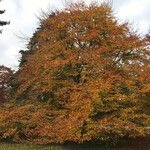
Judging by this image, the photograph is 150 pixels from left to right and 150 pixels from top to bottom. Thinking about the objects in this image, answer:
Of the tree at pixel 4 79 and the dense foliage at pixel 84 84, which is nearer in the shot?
the dense foliage at pixel 84 84

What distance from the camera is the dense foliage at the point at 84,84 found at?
28.0 meters

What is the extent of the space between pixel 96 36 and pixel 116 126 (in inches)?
279

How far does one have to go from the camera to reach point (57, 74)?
31.4 m

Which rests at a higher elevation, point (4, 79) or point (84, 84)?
point (4, 79)

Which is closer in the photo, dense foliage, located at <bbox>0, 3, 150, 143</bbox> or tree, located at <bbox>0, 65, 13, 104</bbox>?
dense foliage, located at <bbox>0, 3, 150, 143</bbox>

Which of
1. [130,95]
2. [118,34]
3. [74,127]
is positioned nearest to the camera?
[74,127]

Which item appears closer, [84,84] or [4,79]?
[84,84]

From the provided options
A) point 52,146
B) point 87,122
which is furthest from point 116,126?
point 52,146

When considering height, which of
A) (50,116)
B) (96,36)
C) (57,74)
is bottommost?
(50,116)

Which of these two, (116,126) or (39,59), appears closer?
(116,126)

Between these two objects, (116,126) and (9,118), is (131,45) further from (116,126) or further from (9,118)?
(9,118)

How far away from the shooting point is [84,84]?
96.0ft

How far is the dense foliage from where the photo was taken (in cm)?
2802

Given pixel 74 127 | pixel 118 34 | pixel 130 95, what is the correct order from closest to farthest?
pixel 74 127 < pixel 130 95 < pixel 118 34
